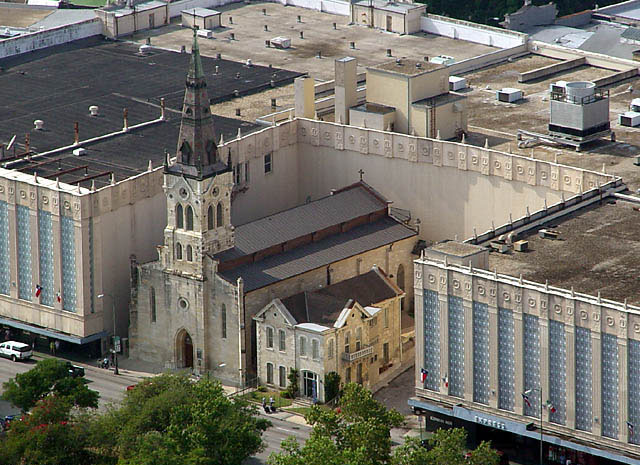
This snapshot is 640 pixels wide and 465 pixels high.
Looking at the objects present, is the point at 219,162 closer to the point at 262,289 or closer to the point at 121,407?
the point at 262,289

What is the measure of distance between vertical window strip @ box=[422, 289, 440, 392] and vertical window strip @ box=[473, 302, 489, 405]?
393 centimetres

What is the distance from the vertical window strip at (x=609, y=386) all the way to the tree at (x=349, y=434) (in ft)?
56.7

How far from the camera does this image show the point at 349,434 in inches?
6914

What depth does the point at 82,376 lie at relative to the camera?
7844 inches

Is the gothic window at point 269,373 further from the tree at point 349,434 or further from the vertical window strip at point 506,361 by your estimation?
the vertical window strip at point 506,361

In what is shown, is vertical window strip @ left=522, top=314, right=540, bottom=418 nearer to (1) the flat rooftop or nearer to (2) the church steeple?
(1) the flat rooftop

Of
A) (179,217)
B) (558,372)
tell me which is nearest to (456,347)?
(558,372)

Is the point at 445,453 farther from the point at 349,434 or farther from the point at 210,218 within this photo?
the point at 210,218

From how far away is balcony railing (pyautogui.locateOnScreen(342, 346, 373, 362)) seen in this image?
644 feet

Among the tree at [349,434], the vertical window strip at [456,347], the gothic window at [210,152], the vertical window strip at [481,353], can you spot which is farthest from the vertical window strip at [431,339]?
the gothic window at [210,152]

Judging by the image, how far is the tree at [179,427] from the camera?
6860 inches

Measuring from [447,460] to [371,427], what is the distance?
7582 millimetres

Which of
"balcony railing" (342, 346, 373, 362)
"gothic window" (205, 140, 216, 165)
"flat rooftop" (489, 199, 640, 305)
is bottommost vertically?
"balcony railing" (342, 346, 373, 362)

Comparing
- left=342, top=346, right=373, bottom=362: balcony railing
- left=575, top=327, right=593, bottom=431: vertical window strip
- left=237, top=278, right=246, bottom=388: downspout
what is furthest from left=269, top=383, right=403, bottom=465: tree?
left=237, top=278, right=246, bottom=388: downspout
